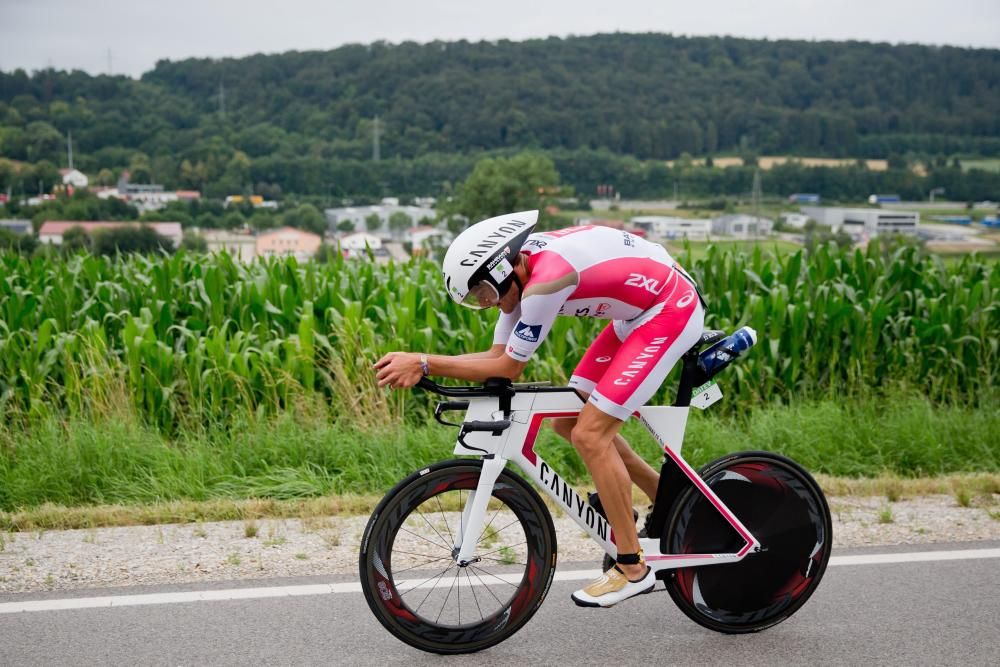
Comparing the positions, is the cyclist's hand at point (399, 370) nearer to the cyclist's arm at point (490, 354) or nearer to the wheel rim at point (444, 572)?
the cyclist's arm at point (490, 354)

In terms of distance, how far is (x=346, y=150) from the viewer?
44906 mm

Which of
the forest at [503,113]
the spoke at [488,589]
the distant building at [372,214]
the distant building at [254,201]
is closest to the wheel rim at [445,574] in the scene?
the spoke at [488,589]

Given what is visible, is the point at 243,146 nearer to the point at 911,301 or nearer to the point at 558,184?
the point at 558,184

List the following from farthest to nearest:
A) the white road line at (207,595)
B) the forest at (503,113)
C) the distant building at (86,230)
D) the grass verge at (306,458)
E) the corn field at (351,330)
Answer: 1. the forest at (503,113)
2. the distant building at (86,230)
3. the corn field at (351,330)
4. the grass verge at (306,458)
5. the white road line at (207,595)

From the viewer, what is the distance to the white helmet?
3.84m

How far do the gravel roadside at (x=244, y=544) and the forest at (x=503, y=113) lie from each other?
2385cm

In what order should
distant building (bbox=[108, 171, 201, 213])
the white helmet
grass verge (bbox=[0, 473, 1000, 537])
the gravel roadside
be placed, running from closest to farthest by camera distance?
the white helmet, the gravel roadside, grass verge (bbox=[0, 473, 1000, 537]), distant building (bbox=[108, 171, 201, 213])

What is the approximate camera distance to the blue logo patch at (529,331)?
3.89 metres

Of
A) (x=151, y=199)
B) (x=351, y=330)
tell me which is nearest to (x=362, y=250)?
(x=351, y=330)

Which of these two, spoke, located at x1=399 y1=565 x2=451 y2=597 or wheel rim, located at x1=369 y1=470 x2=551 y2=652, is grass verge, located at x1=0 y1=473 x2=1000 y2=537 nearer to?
wheel rim, located at x1=369 y1=470 x2=551 y2=652

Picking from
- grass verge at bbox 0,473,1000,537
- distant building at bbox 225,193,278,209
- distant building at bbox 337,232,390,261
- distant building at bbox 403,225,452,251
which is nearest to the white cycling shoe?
grass verge at bbox 0,473,1000,537

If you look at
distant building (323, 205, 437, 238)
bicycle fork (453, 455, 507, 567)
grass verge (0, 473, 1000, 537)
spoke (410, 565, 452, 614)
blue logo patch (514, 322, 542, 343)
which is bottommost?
grass verge (0, 473, 1000, 537)

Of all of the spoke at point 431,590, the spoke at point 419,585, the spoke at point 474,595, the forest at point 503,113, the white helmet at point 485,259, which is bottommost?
the spoke at point 474,595

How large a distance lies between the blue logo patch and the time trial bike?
292 millimetres
